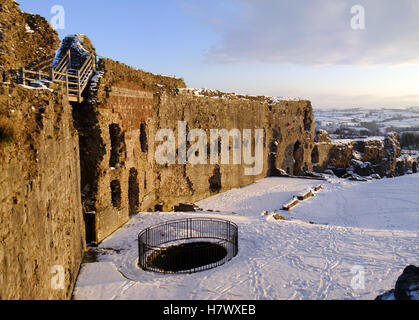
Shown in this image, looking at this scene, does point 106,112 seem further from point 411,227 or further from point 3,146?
point 411,227

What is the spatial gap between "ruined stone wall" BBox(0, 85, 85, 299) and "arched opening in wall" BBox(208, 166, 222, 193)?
41.7 feet

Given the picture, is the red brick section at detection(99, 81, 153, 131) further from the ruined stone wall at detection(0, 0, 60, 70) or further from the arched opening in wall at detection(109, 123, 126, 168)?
the ruined stone wall at detection(0, 0, 60, 70)

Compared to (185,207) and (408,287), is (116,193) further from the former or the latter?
(408,287)

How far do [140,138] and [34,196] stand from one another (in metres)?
9.74

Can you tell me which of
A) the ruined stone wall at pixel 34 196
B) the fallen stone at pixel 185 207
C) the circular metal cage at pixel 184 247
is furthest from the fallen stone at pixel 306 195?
the ruined stone wall at pixel 34 196

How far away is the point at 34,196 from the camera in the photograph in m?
5.84

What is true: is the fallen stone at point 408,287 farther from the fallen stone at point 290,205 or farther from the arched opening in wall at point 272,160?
the arched opening in wall at point 272,160

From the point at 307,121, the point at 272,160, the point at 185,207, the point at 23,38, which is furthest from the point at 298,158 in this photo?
the point at 23,38

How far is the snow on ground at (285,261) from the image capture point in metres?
8.39

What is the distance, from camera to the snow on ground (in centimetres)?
839

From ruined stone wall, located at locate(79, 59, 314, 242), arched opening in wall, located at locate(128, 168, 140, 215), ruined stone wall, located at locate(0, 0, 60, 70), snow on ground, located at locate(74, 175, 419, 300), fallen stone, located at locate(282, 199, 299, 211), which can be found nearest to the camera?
snow on ground, located at locate(74, 175, 419, 300)

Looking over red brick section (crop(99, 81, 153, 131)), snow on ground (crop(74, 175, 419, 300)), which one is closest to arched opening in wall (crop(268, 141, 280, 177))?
snow on ground (crop(74, 175, 419, 300))

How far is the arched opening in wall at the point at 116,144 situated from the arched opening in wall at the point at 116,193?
72 cm

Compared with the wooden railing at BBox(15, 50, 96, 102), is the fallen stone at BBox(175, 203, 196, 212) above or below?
below
